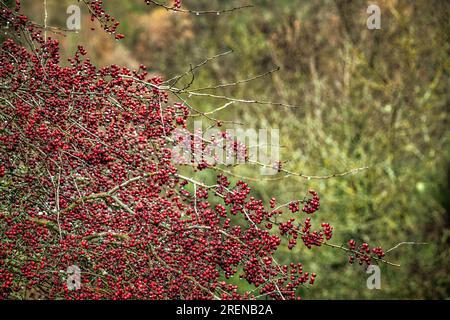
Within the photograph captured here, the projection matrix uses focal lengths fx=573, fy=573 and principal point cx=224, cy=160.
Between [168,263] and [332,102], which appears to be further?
[332,102]

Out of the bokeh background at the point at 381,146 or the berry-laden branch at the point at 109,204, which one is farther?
the bokeh background at the point at 381,146

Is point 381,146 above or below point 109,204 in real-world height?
above

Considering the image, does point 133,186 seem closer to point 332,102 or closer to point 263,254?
point 263,254

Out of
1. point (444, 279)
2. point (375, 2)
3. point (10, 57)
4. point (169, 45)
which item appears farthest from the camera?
point (169, 45)

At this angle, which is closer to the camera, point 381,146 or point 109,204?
point 109,204

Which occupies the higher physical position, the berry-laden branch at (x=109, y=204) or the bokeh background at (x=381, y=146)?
the bokeh background at (x=381, y=146)

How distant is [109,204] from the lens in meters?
3.09

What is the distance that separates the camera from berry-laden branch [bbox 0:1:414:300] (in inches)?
111

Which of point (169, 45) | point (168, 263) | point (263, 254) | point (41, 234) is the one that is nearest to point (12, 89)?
point (41, 234)

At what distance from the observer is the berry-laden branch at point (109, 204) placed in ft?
9.24

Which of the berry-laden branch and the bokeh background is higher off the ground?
the bokeh background

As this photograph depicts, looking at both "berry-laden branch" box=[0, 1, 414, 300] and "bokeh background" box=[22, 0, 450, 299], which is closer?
"berry-laden branch" box=[0, 1, 414, 300]

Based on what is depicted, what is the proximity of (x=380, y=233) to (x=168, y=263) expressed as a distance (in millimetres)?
6755

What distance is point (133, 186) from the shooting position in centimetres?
299
